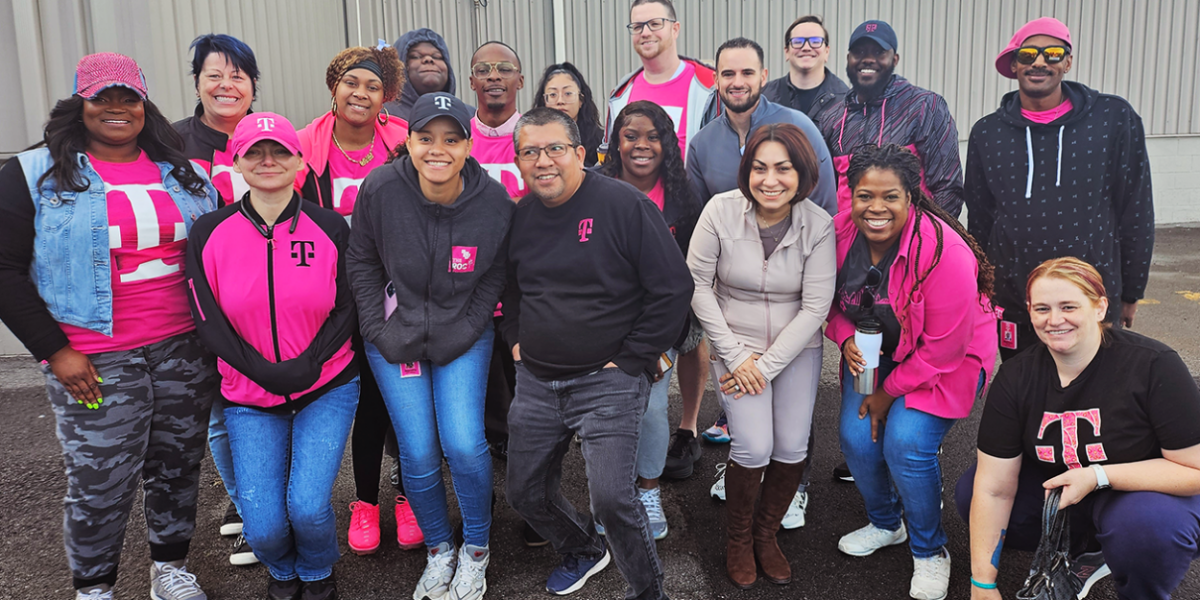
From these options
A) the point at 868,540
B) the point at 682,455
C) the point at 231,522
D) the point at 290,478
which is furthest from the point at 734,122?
the point at 231,522

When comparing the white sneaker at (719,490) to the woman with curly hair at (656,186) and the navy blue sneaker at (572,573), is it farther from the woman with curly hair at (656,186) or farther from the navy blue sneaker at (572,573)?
the navy blue sneaker at (572,573)

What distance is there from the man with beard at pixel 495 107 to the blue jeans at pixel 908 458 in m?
1.95

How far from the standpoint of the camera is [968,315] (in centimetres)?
310

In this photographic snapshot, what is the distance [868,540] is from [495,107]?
2676mm

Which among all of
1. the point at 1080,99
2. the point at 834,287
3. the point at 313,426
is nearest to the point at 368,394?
the point at 313,426

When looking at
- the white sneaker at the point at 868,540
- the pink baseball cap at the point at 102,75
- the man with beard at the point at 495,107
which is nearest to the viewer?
the pink baseball cap at the point at 102,75

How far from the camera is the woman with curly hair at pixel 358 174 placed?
355cm

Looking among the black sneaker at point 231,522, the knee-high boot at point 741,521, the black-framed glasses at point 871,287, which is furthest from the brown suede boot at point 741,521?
the black sneaker at point 231,522

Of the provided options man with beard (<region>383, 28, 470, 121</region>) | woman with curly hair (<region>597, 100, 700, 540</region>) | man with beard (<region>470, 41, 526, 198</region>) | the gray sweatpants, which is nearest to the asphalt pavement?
woman with curly hair (<region>597, 100, 700, 540</region>)

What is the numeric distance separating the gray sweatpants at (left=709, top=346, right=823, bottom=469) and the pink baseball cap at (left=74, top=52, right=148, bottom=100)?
251 centimetres

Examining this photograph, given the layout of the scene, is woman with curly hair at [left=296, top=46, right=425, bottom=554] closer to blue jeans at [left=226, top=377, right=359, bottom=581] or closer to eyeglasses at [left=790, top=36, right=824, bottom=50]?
blue jeans at [left=226, top=377, right=359, bottom=581]

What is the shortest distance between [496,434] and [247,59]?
2198mm

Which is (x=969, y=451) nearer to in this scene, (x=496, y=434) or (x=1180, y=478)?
(x=1180, y=478)

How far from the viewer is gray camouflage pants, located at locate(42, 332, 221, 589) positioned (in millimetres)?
2830
